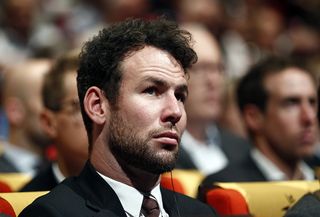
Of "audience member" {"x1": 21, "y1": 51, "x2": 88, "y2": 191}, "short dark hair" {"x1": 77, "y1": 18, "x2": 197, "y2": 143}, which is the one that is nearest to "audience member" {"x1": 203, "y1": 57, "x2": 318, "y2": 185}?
"audience member" {"x1": 21, "y1": 51, "x2": 88, "y2": 191}

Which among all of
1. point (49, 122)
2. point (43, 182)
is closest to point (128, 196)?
point (43, 182)

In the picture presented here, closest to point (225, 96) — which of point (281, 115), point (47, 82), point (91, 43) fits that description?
point (281, 115)

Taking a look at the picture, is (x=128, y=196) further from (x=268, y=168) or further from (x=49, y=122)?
(x=268, y=168)

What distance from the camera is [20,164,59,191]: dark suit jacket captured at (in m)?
3.92

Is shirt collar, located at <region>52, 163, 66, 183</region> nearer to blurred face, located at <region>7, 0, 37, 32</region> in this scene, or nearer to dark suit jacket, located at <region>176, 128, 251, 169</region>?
dark suit jacket, located at <region>176, 128, 251, 169</region>

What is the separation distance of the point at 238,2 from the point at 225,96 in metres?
2.81

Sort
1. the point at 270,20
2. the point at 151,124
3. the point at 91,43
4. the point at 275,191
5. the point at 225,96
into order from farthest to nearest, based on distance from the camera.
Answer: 1. the point at 270,20
2. the point at 225,96
3. the point at 275,191
4. the point at 91,43
5. the point at 151,124

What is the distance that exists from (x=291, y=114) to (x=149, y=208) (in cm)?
211

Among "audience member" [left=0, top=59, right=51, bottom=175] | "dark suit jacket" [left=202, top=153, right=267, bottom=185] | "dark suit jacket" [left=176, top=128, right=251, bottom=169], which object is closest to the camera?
"dark suit jacket" [left=202, top=153, right=267, bottom=185]

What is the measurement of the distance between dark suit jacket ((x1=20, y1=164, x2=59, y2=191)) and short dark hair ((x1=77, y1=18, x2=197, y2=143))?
3.06 ft

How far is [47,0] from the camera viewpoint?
8.59 m

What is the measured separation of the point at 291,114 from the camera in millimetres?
4922

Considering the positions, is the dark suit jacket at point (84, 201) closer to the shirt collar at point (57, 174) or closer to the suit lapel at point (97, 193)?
the suit lapel at point (97, 193)

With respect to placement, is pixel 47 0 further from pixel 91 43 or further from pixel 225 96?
pixel 91 43
